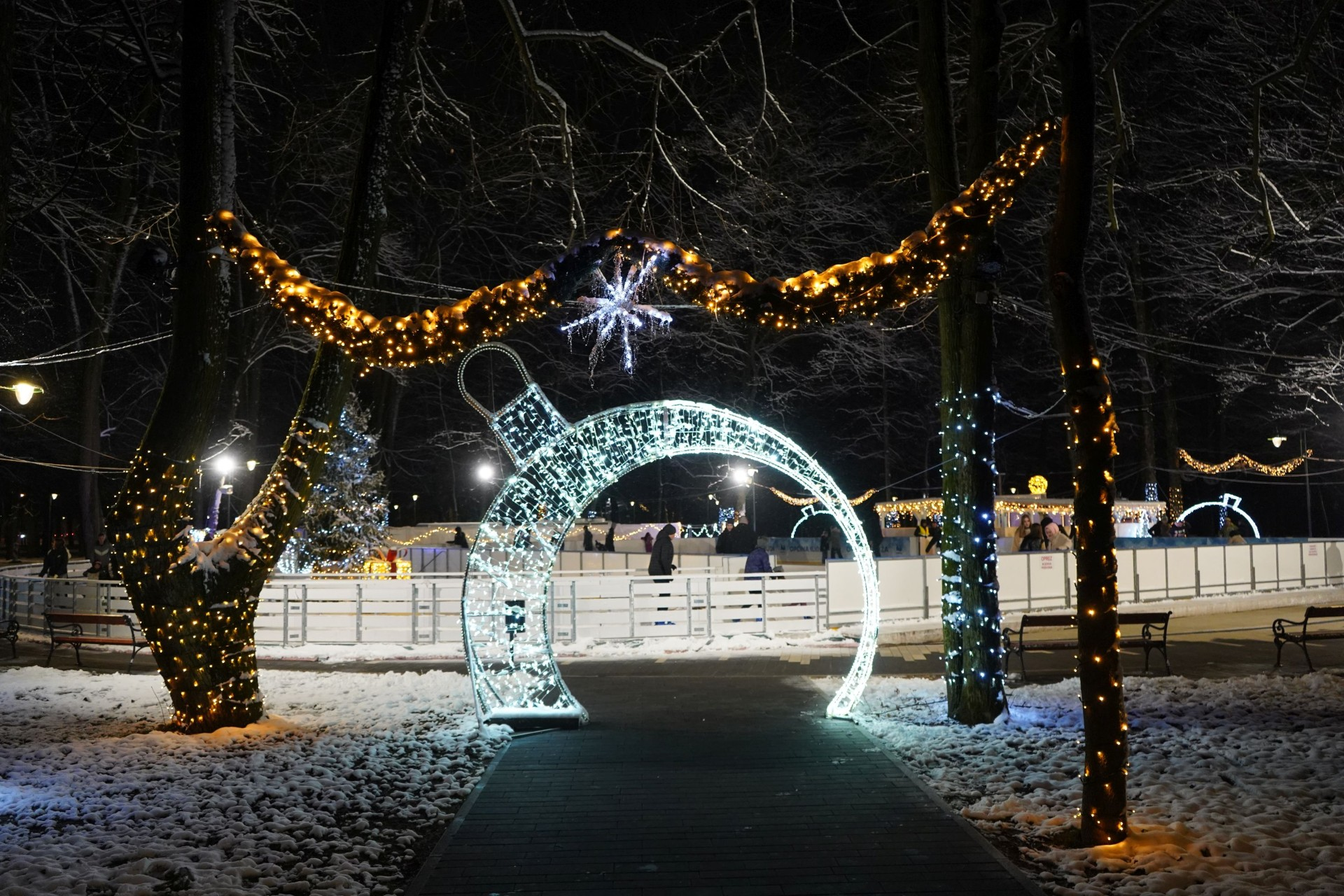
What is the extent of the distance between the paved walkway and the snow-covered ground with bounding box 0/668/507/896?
54cm

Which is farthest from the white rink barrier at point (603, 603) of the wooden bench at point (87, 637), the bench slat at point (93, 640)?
→ the bench slat at point (93, 640)

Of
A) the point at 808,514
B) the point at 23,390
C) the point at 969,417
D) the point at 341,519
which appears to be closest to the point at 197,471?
the point at 23,390

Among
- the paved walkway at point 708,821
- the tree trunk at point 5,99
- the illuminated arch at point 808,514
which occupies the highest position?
the tree trunk at point 5,99

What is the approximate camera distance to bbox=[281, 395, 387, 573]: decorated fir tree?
2489 cm

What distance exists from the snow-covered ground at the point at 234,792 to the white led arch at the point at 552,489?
74 cm

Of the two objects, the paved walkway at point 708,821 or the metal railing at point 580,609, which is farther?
the metal railing at point 580,609

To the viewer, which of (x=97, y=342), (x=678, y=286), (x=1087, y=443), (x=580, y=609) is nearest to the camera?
(x=1087, y=443)

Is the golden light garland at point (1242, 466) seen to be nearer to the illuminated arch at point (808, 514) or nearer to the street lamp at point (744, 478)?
the illuminated arch at point (808, 514)

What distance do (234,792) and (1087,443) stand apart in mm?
6737

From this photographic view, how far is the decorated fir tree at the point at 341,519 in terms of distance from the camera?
81.7ft

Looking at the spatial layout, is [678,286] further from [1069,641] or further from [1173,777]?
[1069,641]

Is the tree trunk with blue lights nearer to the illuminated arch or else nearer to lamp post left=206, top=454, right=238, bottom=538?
the illuminated arch

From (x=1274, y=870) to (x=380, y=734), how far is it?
25.0ft

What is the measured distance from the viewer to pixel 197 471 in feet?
35.6
